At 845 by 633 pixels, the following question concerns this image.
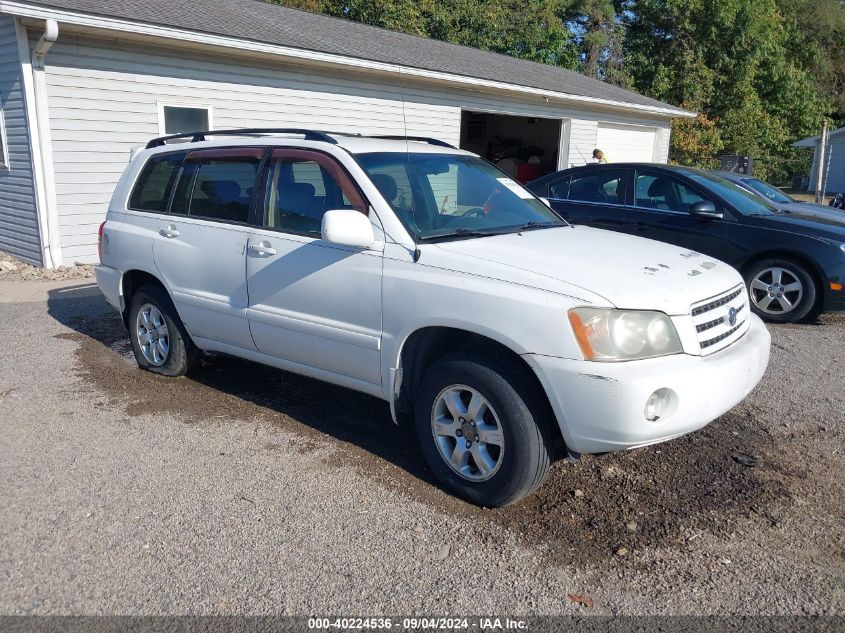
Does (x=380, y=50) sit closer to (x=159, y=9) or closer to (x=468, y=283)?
(x=159, y=9)

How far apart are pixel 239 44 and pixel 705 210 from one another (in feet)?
23.4

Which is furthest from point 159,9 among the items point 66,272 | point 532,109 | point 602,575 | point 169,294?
point 602,575

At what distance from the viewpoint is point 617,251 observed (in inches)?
163

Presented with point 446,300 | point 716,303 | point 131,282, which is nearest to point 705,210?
point 716,303

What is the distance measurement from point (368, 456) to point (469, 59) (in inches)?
579

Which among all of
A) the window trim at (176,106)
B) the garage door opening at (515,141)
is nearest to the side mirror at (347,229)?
the window trim at (176,106)

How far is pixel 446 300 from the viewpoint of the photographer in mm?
3709

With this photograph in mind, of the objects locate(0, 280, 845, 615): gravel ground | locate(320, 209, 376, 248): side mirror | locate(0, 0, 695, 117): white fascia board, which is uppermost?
locate(0, 0, 695, 117): white fascia board

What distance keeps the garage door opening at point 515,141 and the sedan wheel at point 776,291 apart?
1250 cm

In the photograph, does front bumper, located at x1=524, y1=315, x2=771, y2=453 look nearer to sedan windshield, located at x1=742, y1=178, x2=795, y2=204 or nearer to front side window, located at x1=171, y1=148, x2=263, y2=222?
front side window, located at x1=171, y1=148, x2=263, y2=222

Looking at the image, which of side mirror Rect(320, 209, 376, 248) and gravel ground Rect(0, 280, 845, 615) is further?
side mirror Rect(320, 209, 376, 248)

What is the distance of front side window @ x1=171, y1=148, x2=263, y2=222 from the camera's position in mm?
4965

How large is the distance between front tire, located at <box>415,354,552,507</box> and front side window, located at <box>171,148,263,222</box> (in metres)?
1.96

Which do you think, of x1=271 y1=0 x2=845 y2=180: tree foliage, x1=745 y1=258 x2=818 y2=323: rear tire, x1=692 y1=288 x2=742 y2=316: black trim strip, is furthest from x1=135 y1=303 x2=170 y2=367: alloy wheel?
x1=271 y1=0 x2=845 y2=180: tree foliage
